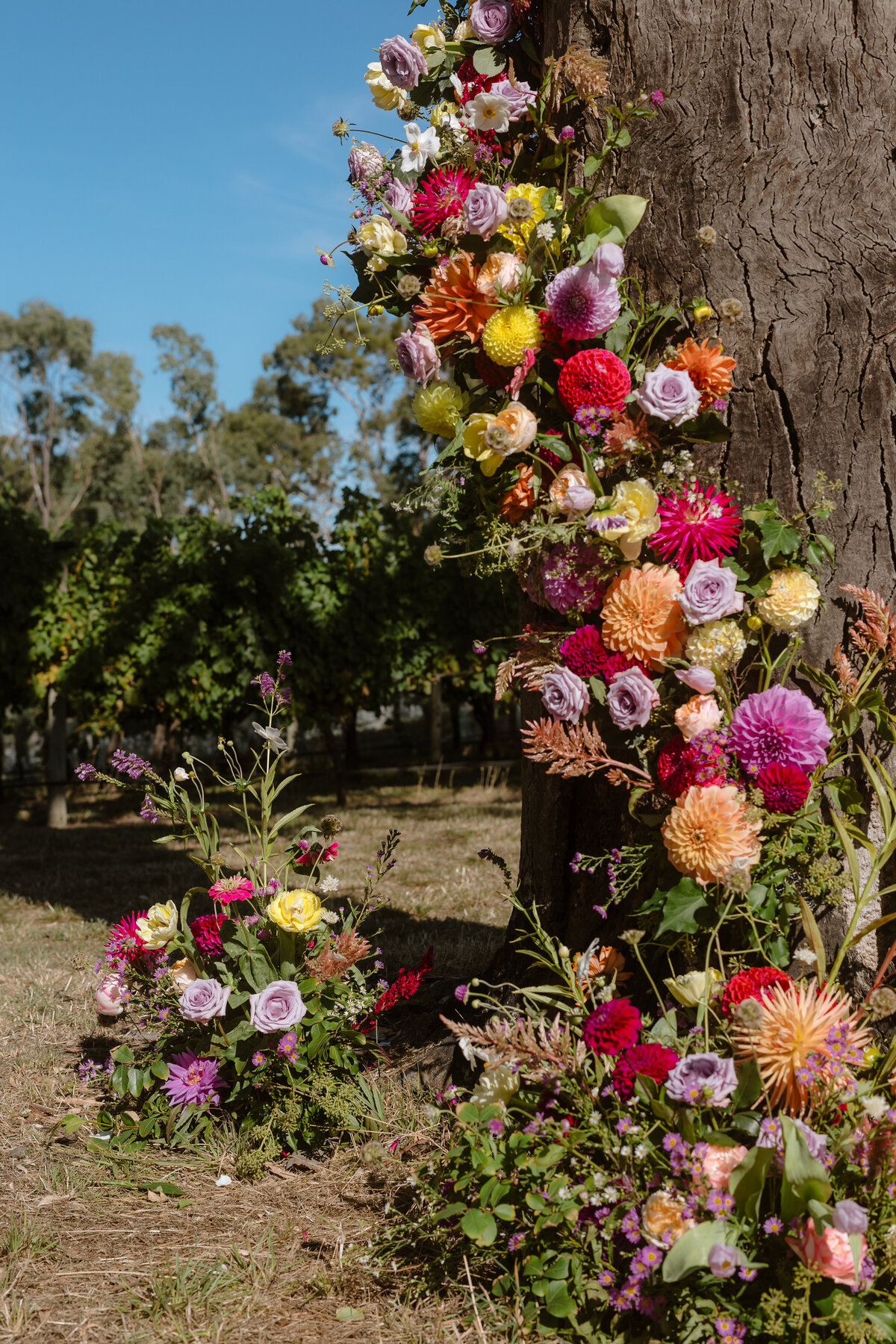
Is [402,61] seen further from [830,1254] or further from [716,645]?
[830,1254]

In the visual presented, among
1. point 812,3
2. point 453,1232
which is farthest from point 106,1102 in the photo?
point 812,3

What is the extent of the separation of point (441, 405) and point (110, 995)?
1.95 metres

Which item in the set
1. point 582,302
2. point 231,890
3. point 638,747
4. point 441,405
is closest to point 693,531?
point 638,747

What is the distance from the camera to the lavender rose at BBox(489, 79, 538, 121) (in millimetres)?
2590

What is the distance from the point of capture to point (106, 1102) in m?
3.03

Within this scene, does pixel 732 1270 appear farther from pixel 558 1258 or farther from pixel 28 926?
pixel 28 926

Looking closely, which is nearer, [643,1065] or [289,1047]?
[643,1065]

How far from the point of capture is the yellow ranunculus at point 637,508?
2.19m

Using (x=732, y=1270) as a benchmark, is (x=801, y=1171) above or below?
above

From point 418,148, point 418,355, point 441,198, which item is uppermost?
point 418,148

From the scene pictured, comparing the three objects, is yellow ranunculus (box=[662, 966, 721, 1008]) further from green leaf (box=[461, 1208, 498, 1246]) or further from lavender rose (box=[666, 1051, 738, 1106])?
green leaf (box=[461, 1208, 498, 1246])

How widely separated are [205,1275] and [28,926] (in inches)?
148

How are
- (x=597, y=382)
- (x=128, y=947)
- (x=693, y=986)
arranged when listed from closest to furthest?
1. (x=693, y=986)
2. (x=597, y=382)
3. (x=128, y=947)

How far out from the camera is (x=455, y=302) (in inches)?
96.9
